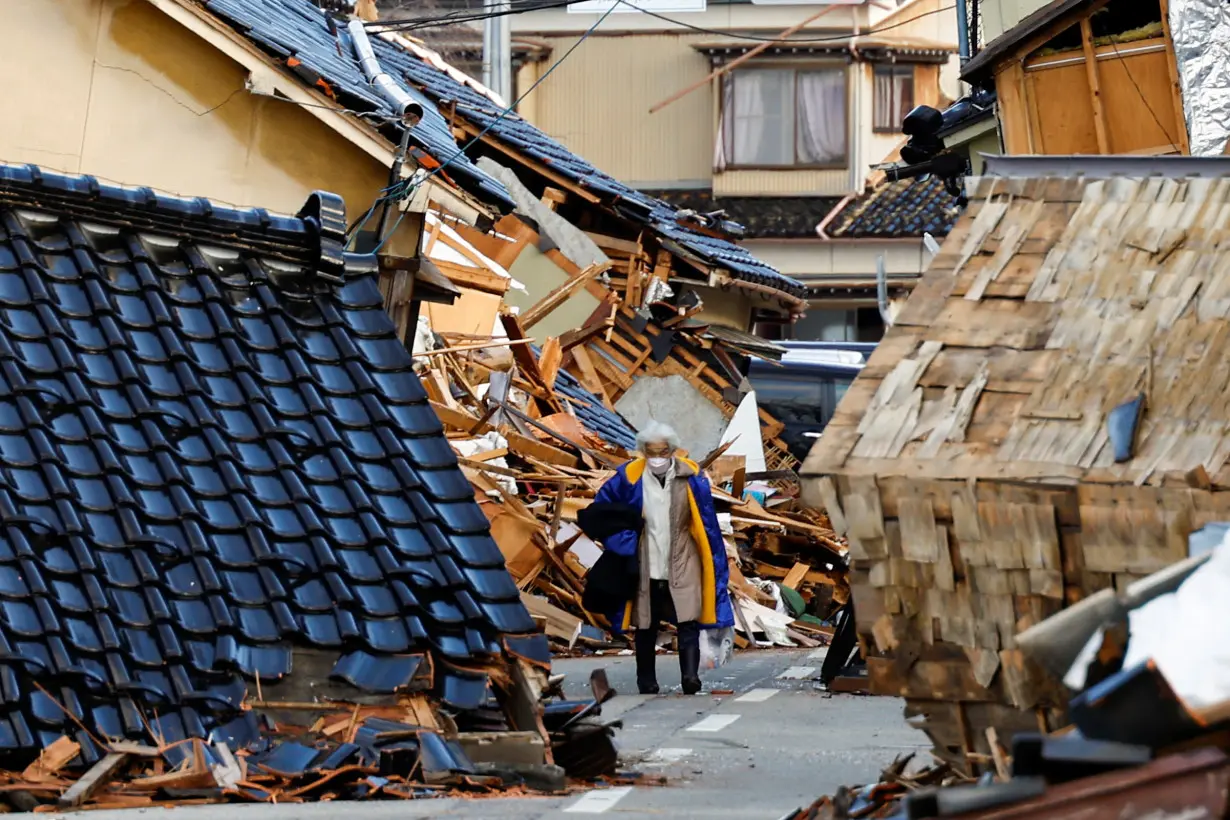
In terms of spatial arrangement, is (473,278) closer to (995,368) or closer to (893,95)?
(995,368)

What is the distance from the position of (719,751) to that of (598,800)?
2.14 metres

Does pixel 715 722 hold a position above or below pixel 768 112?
below

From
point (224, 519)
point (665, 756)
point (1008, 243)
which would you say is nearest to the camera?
point (1008, 243)

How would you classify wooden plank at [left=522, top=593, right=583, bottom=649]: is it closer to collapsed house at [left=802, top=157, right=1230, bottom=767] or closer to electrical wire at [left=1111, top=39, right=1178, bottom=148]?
electrical wire at [left=1111, top=39, right=1178, bottom=148]

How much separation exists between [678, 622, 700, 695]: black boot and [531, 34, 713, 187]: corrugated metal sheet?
29978 millimetres

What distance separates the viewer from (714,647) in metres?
15.9

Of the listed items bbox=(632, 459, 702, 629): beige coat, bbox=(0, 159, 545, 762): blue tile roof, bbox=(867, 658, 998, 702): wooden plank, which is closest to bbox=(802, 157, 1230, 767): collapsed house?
bbox=(867, 658, 998, 702): wooden plank

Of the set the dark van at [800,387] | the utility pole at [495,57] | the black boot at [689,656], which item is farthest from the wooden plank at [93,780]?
the dark van at [800,387]

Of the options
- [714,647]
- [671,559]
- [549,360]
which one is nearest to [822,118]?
[549,360]

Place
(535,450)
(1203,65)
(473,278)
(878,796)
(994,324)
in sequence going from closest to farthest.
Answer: (994,324), (878,796), (1203,65), (535,450), (473,278)

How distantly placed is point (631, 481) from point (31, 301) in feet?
16.5

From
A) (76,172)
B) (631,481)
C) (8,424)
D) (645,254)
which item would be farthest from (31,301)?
(645,254)

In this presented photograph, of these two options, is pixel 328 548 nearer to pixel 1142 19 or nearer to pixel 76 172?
pixel 76 172

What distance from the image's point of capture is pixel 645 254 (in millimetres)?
26500
